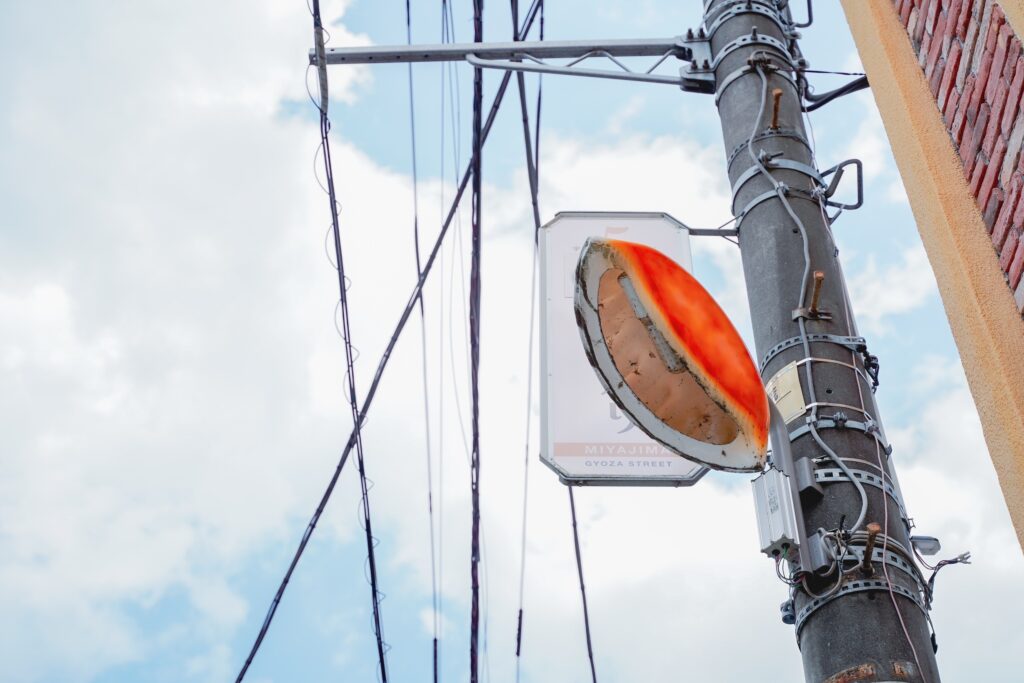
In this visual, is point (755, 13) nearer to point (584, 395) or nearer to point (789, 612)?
point (584, 395)

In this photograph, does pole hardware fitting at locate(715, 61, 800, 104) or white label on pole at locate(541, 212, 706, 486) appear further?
white label on pole at locate(541, 212, 706, 486)

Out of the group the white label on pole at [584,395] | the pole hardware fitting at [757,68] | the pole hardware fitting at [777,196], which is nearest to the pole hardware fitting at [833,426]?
the pole hardware fitting at [777,196]

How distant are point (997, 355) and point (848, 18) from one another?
182cm

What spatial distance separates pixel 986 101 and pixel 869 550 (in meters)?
1.40

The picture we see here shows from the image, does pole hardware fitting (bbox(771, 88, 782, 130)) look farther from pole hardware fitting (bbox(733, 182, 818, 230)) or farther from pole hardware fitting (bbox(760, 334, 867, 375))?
pole hardware fitting (bbox(760, 334, 867, 375))

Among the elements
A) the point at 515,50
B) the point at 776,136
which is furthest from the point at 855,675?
the point at 515,50

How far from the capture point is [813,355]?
3.28m

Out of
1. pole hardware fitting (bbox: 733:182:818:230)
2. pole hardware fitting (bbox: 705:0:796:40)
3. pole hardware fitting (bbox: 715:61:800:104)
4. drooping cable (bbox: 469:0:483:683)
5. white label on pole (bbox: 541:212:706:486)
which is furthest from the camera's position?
drooping cable (bbox: 469:0:483:683)

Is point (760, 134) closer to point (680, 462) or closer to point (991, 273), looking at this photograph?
point (991, 273)

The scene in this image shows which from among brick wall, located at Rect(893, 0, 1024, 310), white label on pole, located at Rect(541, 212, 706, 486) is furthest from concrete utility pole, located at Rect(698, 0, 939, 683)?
white label on pole, located at Rect(541, 212, 706, 486)

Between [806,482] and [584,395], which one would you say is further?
[584,395]

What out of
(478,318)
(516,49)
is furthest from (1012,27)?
(478,318)

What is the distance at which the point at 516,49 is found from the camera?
209 inches

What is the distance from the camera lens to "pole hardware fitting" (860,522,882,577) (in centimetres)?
276
